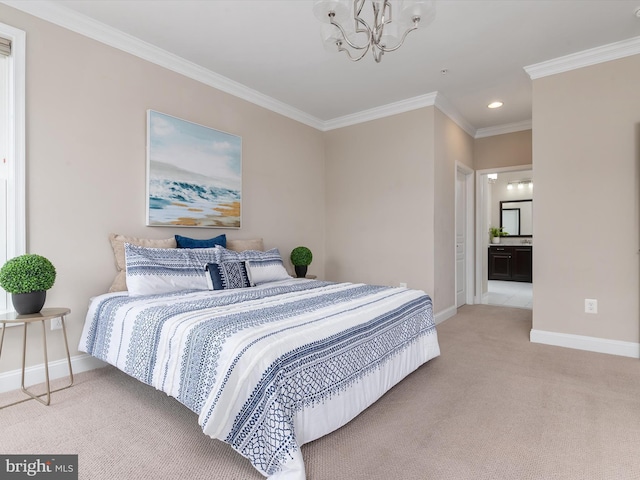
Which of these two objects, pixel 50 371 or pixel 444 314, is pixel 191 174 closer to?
pixel 50 371

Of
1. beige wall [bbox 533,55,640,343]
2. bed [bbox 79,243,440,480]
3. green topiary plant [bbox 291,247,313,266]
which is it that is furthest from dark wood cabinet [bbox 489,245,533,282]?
bed [bbox 79,243,440,480]

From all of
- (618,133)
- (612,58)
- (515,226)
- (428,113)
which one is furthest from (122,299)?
(515,226)

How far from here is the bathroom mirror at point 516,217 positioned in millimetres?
8188

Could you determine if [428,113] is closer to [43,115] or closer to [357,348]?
[357,348]

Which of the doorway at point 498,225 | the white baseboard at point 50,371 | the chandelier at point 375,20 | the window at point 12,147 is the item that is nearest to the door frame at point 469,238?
the doorway at point 498,225

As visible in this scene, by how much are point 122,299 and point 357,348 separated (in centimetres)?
168

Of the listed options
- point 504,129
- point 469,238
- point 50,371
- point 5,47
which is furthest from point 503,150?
point 50,371

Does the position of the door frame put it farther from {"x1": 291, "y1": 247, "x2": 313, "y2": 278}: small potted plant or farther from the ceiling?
{"x1": 291, "y1": 247, "x2": 313, "y2": 278}: small potted plant

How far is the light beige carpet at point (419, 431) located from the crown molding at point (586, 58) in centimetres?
269

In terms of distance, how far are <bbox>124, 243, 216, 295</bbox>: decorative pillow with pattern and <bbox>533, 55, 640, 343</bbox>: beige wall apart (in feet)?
10.7

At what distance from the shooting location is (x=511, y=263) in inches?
A: 311

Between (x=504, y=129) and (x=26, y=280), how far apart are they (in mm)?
5700

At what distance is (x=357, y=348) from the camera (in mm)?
1930

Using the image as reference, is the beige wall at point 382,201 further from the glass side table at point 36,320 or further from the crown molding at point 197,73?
the glass side table at point 36,320
